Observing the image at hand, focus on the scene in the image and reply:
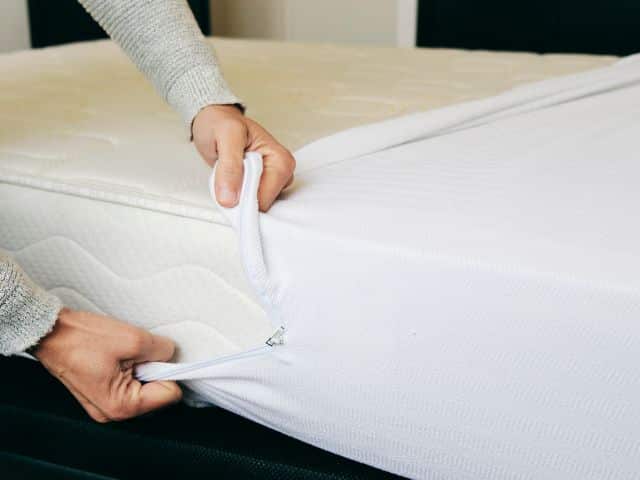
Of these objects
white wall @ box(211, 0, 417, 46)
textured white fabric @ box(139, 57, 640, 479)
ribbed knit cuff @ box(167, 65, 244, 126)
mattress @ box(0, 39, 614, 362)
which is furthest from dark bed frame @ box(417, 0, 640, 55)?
ribbed knit cuff @ box(167, 65, 244, 126)

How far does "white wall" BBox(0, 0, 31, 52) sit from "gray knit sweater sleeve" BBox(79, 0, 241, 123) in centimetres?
208

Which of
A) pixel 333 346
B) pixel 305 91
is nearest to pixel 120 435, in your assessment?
pixel 333 346

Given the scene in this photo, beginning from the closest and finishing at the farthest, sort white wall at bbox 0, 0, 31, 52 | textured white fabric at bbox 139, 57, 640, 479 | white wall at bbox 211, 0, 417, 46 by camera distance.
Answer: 1. textured white fabric at bbox 139, 57, 640, 479
2. white wall at bbox 0, 0, 31, 52
3. white wall at bbox 211, 0, 417, 46

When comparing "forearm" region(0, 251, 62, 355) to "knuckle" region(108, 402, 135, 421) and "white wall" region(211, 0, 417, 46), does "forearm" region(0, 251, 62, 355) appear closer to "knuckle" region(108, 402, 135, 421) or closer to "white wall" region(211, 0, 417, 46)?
"knuckle" region(108, 402, 135, 421)

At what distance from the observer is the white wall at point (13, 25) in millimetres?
2668

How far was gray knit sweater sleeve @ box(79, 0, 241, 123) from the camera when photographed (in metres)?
0.78

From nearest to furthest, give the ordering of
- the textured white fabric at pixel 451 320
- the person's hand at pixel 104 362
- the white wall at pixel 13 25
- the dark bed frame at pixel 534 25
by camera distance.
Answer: the textured white fabric at pixel 451 320
the person's hand at pixel 104 362
the white wall at pixel 13 25
the dark bed frame at pixel 534 25

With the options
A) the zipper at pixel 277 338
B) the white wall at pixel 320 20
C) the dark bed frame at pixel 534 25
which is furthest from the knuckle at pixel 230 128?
the white wall at pixel 320 20

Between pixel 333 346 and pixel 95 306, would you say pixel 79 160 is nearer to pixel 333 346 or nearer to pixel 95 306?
pixel 95 306

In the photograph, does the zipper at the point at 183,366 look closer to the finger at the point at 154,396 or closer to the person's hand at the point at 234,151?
the finger at the point at 154,396

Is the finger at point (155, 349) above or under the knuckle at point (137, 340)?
under

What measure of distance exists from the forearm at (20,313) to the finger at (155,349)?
8 cm

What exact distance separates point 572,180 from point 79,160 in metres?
0.51

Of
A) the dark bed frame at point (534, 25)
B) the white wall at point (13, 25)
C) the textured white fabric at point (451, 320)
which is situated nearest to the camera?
the textured white fabric at point (451, 320)
